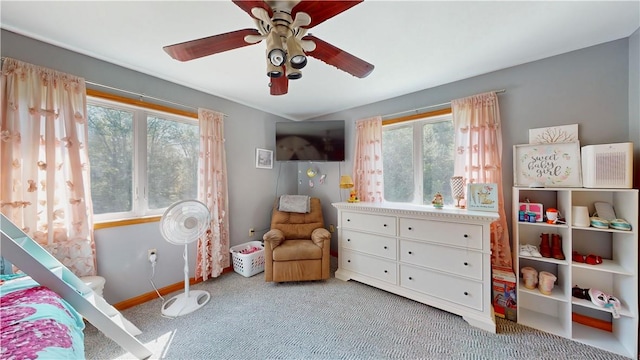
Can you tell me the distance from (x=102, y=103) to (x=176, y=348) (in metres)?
2.21

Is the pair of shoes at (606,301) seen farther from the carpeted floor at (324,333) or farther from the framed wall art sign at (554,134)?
the framed wall art sign at (554,134)

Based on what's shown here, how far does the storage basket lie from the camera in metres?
2.68

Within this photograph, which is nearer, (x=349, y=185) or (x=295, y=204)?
(x=349, y=185)

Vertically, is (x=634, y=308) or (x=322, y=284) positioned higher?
(x=634, y=308)

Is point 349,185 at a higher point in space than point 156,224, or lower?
higher

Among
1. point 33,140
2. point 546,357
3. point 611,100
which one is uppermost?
point 611,100

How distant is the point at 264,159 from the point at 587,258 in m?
3.50

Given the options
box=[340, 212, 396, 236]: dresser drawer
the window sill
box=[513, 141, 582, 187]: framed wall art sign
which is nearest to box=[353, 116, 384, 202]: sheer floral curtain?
box=[340, 212, 396, 236]: dresser drawer

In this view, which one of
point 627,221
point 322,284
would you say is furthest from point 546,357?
point 322,284

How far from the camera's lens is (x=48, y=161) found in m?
1.66

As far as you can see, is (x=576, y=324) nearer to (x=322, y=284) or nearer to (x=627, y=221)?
(x=627, y=221)

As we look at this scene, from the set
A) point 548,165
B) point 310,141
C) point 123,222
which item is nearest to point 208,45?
point 123,222

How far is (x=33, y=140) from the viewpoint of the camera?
1606mm

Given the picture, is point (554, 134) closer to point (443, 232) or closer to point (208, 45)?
point (443, 232)
